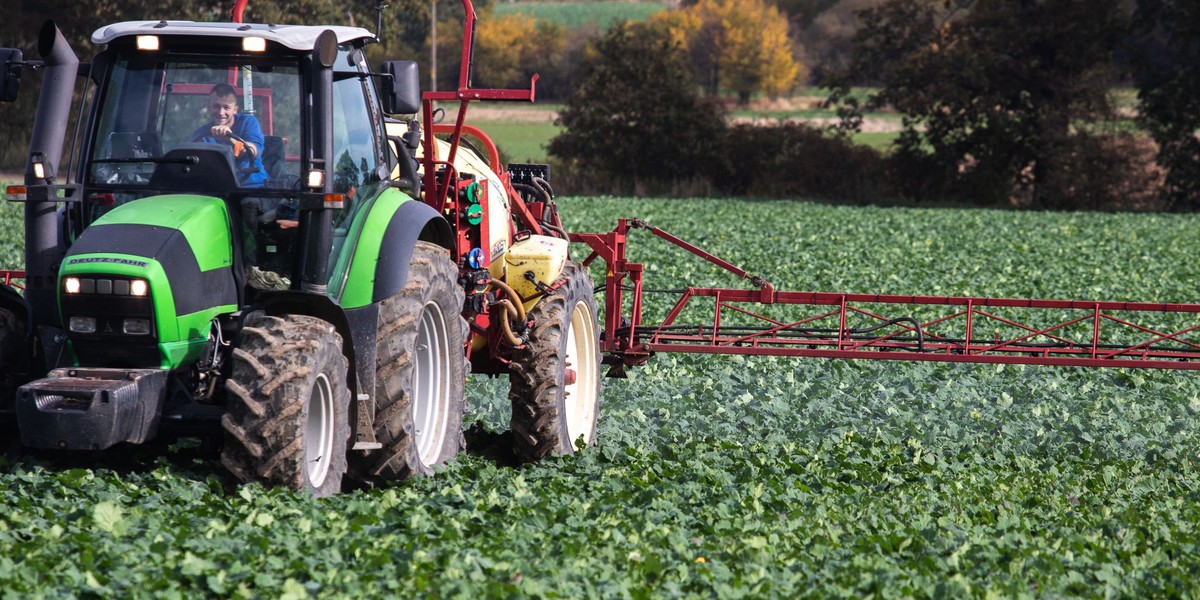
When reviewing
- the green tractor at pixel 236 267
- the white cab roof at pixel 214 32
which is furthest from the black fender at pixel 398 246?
the white cab roof at pixel 214 32

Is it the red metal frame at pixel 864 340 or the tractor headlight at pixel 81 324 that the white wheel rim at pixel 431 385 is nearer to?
the tractor headlight at pixel 81 324

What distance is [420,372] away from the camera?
22.9ft

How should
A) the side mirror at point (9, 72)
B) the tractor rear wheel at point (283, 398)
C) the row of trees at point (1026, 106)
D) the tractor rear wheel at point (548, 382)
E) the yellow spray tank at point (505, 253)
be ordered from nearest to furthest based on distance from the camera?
1. the tractor rear wheel at point (283, 398)
2. the side mirror at point (9, 72)
3. the tractor rear wheel at point (548, 382)
4. the yellow spray tank at point (505, 253)
5. the row of trees at point (1026, 106)

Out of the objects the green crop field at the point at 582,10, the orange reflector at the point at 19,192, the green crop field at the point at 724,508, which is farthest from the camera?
the green crop field at the point at 582,10

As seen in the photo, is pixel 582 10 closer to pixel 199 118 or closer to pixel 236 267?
pixel 199 118

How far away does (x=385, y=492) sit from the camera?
641 centimetres

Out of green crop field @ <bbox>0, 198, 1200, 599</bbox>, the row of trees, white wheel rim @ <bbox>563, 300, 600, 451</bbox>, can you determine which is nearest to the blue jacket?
green crop field @ <bbox>0, 198, 1200, 599</bbox>

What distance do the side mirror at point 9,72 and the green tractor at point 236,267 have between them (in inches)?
0.4

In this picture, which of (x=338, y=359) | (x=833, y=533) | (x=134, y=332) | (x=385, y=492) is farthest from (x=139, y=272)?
(x=833, y=533)

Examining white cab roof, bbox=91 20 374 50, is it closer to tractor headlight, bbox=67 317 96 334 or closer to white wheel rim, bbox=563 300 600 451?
tractor headlight, bbox=67 317 96 334

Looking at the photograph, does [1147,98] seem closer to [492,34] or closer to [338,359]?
[338,359]

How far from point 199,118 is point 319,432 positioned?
1585 mm

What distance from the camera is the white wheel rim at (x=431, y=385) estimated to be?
6898mm

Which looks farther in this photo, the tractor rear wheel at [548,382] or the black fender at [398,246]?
the tractor rear wheel at [548,382]
